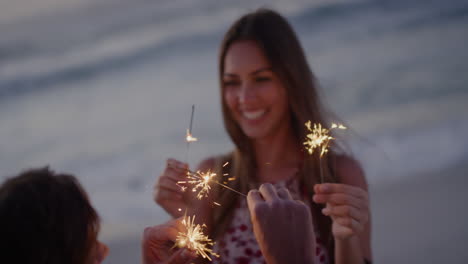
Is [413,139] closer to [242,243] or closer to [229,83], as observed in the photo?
[229,83]

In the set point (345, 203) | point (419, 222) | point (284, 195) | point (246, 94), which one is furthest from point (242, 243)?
point (419, 222)

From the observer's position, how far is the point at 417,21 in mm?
12516

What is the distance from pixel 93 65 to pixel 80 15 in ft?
5.10

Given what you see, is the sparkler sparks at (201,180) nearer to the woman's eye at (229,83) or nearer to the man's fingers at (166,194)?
the man's fingers at (166,194)

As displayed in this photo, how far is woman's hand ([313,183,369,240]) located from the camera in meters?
2.32

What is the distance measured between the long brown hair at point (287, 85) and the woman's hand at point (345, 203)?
784 mm

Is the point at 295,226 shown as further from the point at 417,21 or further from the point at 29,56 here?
the point at 29,56

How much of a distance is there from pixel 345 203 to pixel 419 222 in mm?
3551

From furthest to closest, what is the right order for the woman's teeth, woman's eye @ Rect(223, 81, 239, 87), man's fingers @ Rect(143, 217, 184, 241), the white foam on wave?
the white foam on wave, woman's eye @ Rect(223, 81, 239, 87), the woman's teeth, man's fingers @ Rect(143, 217, 184, 241)

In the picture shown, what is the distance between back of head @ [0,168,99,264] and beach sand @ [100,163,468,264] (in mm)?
3989

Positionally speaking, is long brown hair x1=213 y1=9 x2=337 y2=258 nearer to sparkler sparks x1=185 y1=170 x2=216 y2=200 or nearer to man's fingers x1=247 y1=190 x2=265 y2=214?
sparkler sparks x1=185 y1=170 x2=216 y2=200

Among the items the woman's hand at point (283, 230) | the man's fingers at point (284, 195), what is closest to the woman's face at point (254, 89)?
the man's fingers at point (284, 195)

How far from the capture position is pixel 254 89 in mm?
3279

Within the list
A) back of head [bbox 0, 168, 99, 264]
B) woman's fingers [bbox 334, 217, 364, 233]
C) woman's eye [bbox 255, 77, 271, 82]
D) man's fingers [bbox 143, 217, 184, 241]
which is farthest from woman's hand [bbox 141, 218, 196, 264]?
woman's eye [bbox 255, 77, 271, 82]
